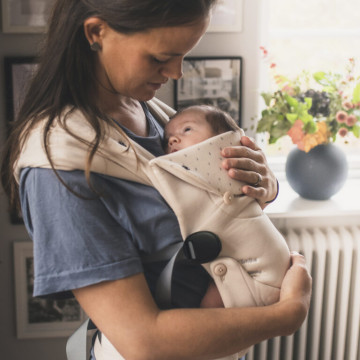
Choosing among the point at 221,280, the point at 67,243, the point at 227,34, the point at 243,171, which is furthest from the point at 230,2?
the point at 67,243

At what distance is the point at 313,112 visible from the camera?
6.53ft

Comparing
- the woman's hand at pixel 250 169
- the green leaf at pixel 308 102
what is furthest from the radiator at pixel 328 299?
the woman's hand at pixel 250 169

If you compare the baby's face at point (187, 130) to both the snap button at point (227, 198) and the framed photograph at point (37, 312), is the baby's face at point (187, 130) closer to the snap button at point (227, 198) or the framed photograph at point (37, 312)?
the snap button at point (227, 198)

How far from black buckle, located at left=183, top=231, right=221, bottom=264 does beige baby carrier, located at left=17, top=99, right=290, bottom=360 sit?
16 millimetres

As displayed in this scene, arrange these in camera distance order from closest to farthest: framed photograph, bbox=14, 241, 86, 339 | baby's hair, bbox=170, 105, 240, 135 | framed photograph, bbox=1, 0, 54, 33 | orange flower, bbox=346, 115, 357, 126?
baby's hair, bbox=170, 105, 240, 135, framed photograph, bbox=1, 0, 54, 33, orange flower, bbox=346, 115, 357, 126, framed photograph, bbox=14, 241, 86, 339

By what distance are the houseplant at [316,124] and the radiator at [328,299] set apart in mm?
219

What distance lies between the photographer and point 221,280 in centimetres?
97

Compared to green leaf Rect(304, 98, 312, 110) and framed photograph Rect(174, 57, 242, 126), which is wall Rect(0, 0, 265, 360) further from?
green leaf Rect(304, 98, 312, 110)

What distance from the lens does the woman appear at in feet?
2.62

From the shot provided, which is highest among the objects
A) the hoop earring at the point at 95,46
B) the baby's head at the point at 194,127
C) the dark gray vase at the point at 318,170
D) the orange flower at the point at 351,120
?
the hoop earring at the point at 95,46

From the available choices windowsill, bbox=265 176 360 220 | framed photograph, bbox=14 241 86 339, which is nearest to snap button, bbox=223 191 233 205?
windowsill, bbox=265 176 360 220

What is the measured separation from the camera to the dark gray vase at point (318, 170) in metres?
2.00

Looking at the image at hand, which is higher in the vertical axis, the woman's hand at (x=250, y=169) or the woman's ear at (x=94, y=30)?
the woman's ear at (x=94, y=30)

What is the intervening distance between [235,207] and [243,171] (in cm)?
8
